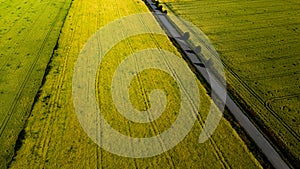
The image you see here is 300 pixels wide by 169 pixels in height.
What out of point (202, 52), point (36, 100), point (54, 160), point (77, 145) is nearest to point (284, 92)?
point (202, 52)

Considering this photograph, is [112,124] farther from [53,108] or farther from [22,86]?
[22,86]

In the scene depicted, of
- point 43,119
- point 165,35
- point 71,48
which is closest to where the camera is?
point 43,119

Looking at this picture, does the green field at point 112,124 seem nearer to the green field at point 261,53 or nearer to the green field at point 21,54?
the green field at point 21,54

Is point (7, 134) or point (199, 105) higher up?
point (7, 134)

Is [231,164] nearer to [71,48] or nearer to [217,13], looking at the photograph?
[71,48]

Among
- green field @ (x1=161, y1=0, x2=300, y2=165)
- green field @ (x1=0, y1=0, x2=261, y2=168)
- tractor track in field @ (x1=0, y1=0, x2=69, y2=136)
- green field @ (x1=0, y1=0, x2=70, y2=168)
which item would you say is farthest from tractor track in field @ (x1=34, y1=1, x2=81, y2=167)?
green field @ (x1=161, y1=0, x2=300, y2=165)

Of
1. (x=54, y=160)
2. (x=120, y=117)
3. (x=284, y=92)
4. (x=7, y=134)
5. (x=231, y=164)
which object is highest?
(x=7, y=134)

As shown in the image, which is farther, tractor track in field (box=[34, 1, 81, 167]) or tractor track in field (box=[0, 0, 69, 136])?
tractor track in field (box=[0, 0, 69, 136])

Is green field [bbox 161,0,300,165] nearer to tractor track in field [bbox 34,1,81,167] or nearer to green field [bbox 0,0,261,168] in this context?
green field [bbox 0,0,261,168]
